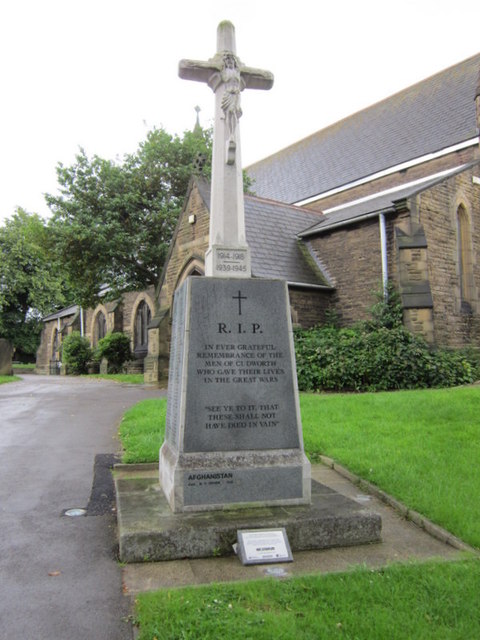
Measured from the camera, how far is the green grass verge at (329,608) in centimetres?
252

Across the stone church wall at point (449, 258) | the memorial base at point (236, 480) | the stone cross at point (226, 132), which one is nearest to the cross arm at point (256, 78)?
the stone cross at point (226, 132)

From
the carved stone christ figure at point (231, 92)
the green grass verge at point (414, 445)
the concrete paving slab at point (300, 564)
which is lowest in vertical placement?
the concrete paving slab at point (300, 564)

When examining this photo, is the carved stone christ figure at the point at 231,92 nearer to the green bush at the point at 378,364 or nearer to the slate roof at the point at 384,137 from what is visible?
the green bush at the point at 378,364

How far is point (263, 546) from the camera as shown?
346cm

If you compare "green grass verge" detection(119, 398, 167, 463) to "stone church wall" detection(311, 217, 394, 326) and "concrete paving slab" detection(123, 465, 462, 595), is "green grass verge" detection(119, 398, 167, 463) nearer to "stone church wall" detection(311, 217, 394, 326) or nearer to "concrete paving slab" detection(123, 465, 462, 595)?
"concrete paving slab" detection(123, 465, 462, 595)

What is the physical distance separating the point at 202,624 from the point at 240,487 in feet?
4.84

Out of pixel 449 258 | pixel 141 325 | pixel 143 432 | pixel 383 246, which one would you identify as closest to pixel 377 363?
pixel 383 246

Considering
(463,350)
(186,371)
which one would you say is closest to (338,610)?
(186,371)

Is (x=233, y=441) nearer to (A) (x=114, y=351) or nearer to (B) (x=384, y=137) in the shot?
(A) (x=114, y=351)

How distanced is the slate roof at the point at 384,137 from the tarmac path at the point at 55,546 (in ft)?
62.2

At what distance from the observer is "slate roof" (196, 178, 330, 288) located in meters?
15.5

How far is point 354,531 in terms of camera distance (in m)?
3.77

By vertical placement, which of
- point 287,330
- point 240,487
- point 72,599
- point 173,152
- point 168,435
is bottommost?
point 72,599

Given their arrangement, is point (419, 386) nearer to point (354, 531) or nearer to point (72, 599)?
point (354, 531)
